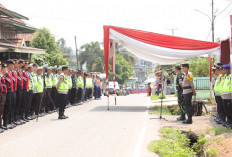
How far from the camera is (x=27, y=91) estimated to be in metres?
11.2

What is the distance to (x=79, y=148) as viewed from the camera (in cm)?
651

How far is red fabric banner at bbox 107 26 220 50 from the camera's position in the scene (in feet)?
49.6

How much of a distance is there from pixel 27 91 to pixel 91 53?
58.3m

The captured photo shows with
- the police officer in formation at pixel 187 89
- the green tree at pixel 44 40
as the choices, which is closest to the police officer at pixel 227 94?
the police officer in formation at pixel 187 89

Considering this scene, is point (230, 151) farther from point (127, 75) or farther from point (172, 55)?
point (127, 75)

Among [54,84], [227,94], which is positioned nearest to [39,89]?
[54,84]

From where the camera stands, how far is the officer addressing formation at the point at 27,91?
944 cm

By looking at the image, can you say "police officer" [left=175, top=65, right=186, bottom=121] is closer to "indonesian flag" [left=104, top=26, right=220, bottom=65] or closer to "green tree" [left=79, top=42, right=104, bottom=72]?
"indonesian flag" [left=104, top=26, right=220, bottom=65]

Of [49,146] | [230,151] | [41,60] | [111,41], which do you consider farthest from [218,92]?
[41,60]

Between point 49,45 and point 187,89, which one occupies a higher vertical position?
point 49,45

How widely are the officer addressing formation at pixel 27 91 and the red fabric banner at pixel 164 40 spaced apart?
13.0ft

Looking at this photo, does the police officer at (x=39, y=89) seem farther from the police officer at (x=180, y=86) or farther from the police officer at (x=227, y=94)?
the police officer at (x=227, y=94)

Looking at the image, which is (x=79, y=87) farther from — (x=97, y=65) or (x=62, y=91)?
(x=97, y=65)

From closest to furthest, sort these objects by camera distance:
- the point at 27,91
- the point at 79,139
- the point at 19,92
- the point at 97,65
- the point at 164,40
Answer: the point at 79,139
the point at 19,92
the point at 27,91
the point at 164,40
the point at 97,65
